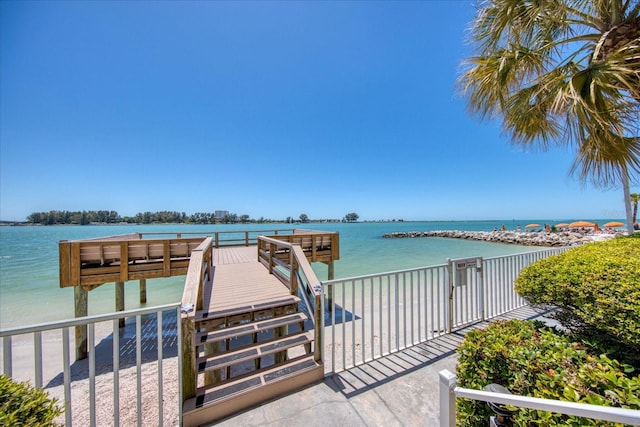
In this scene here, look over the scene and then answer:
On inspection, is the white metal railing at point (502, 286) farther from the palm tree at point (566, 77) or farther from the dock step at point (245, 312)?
the dock step at point (245, 312)

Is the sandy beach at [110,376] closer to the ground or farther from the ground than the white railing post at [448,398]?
closer to the ground

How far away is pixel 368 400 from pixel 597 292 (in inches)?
92.0

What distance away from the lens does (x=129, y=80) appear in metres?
9.83

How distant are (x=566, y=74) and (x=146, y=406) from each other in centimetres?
799

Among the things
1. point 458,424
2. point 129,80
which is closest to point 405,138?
point 129,80

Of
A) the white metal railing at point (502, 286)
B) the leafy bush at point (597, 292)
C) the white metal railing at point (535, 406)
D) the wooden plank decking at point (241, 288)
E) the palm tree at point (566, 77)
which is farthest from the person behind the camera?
the white metal railing at point (502, 286)

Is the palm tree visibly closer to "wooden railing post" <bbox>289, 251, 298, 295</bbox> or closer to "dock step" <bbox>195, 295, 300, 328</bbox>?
"wooden railing post" <bbox>289, 251, 298, 295</bbox>

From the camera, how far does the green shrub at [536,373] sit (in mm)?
1176

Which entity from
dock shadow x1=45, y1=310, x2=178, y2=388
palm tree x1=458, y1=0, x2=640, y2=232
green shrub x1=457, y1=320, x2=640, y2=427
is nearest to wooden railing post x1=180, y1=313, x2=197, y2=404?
green shrub x1=457, y1=320, x2=640, y2=427

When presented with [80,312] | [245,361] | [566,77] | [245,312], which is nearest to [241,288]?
[245,312]

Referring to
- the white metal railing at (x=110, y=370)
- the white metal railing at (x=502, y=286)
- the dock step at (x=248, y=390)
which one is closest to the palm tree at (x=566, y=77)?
the white metal railing at (x=502, y=286)

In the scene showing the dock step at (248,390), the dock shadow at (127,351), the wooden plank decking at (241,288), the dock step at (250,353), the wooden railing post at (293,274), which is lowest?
the dock shadow at (127,351)

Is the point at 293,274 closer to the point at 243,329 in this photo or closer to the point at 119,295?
the point at 243,329

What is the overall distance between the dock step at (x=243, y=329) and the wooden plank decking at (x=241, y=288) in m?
0.47
